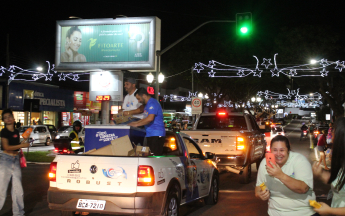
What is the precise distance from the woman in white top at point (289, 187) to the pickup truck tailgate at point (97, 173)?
2.26m

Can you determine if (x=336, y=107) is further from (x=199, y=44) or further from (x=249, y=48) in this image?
(x=199, y=44)

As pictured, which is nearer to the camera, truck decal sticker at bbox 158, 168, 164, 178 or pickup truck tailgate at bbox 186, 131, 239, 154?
truck decal sticker at bbox 158, 168, 164, 178

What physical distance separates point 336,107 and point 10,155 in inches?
1361

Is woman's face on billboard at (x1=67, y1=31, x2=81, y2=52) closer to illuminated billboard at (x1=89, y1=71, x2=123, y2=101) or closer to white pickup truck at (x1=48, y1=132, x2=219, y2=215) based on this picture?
illuminated billboard at (x1=89, y1=71, x2=123, y2=101)

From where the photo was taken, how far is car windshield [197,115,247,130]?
12773 millimetres

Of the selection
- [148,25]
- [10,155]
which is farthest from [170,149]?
[148,25]

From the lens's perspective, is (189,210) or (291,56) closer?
(189,210)

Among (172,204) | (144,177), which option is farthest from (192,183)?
(144,177)

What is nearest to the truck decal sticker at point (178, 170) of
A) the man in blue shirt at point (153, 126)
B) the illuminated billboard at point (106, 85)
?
the man in blue shirt at point (153, 126)

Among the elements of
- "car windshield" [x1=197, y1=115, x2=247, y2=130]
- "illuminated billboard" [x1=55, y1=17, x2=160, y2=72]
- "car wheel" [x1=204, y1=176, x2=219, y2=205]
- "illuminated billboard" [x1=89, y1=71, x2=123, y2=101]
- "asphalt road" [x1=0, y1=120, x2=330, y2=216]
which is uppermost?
"illuminated billboard" [x1=55, y1=17, x2=160, y2=72]

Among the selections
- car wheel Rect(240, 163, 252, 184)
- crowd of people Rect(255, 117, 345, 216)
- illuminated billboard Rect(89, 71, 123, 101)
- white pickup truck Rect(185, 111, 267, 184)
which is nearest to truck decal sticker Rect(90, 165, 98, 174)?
crowd of people Rect(255, 117, 345, 216)

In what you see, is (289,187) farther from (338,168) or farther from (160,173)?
(160,173)

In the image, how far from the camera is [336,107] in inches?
1423

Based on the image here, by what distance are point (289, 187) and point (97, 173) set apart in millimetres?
3095
